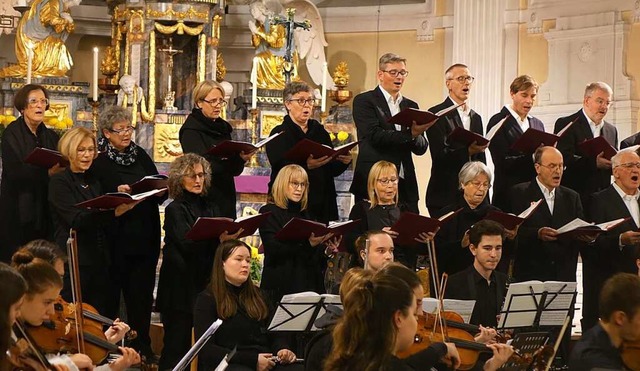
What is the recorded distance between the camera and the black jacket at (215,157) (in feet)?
21.6

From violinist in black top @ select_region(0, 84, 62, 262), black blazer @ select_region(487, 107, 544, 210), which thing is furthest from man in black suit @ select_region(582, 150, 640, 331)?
violinist in black top @ select_region(0, 84, 62, 262)

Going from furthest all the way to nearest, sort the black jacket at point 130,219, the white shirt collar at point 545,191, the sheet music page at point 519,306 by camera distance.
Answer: the white shirt collar at point 545,191, the black jacket at point 130,219, the sheet music page at point 519,306

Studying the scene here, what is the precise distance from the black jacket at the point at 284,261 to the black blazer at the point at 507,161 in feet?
4.22

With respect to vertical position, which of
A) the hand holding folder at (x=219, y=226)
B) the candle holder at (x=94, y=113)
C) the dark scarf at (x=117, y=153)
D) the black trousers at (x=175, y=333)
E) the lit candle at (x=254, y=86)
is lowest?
the black trousers at (x=175, y=333)

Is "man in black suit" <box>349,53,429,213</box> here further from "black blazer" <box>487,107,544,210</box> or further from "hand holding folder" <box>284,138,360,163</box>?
"black blazer" <box>487,107,544,210</box>

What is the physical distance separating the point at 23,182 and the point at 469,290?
236 cm

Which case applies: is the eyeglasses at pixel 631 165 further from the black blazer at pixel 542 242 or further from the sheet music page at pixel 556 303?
the sheet music page at pixel 556 303

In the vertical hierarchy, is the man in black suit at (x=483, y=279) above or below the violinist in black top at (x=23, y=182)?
below

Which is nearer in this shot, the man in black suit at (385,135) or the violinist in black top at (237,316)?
the violinist in black top at (237,316)

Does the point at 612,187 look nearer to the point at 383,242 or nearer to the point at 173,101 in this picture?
the point at 383,242

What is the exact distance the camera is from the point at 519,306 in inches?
225

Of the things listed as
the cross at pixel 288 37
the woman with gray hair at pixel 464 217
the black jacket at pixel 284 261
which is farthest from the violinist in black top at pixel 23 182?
the cross at pixel 288 37

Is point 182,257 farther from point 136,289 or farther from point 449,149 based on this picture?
point 449,149

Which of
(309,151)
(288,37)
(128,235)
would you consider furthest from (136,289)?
(288,37)
